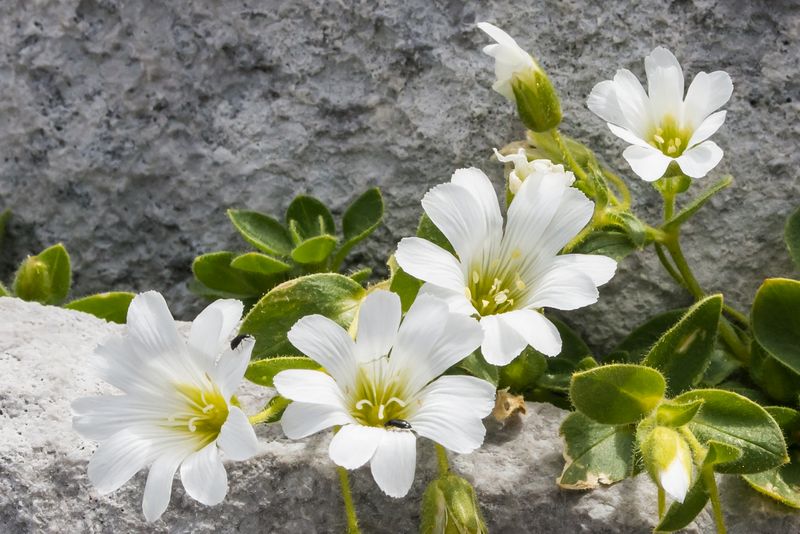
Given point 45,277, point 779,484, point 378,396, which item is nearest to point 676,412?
point 779,484

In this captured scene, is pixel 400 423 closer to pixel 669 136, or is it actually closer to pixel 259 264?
pixel 259 264

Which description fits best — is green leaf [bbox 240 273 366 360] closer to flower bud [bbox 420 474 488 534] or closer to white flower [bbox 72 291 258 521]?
white flower [bbox 72 291 258 521]

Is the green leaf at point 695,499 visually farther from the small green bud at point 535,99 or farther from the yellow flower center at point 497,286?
the small green bud at point 535,99

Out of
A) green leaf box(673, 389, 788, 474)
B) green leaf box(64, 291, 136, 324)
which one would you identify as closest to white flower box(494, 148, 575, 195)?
green leaf box(673, 389, 788, 474)

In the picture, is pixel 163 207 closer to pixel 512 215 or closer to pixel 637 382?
pixel 512 215

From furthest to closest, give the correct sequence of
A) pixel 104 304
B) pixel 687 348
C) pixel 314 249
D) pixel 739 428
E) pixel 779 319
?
pixel 104 304 < pixel 314 249 < pixel 779 319 < pixel 687 348 < pixel 739 428

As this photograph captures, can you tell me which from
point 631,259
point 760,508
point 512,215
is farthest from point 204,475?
point 631,259

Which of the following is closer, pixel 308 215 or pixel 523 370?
pixel 523 370
